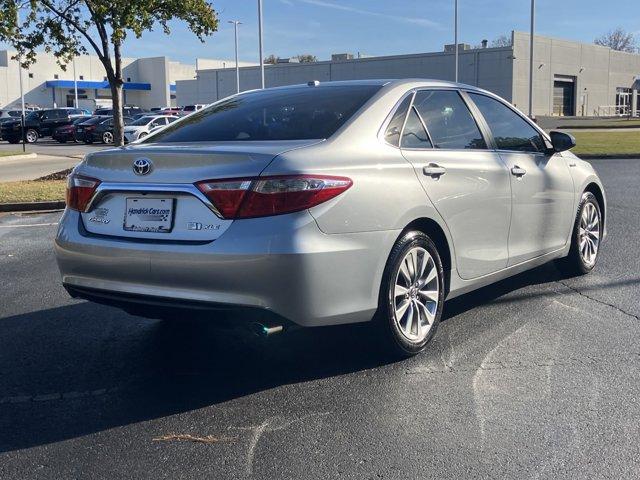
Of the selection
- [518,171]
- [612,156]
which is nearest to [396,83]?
[518,171]

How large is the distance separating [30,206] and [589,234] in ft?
31.1

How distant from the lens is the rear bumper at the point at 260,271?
374 centimetres

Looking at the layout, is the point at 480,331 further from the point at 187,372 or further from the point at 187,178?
the point at 187,178

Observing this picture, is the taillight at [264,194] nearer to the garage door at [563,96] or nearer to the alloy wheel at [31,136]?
the alloy wheel at [31,136]

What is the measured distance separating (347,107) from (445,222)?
929mm

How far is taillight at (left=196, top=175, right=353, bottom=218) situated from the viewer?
378cm

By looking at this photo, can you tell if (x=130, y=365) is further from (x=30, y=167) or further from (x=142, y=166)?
(x=30, y=167)

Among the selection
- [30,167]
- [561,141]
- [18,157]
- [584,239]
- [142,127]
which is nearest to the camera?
[561,141]

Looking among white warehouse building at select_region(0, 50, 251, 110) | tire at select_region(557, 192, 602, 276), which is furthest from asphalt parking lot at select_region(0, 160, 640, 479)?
white warehouse building at select_region(0, 50, 251, 110)

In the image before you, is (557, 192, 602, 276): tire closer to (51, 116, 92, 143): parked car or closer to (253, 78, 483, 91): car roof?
(253, 78, 483, 91): car roof

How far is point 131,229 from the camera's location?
4113mm

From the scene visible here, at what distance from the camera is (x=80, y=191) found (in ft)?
14.6

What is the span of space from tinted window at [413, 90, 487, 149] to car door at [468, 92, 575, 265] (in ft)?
0.74

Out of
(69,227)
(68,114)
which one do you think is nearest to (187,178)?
(69,227)
